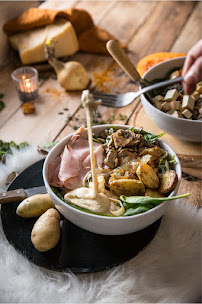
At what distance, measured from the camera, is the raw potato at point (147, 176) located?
0.96 m

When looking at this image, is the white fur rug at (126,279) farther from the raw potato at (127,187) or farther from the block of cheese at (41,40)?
the block of cheese at (41,40)

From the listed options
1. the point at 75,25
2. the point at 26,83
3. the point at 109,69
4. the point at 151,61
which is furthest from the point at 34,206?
the point at 75,25

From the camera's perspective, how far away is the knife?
107 cm

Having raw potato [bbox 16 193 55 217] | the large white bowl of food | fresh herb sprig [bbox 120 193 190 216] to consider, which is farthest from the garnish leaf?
raw potato [bbox 16 193 55 217]

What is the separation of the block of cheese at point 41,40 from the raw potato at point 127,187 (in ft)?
3.58

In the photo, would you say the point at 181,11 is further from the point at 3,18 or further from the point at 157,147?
the point at 157,147

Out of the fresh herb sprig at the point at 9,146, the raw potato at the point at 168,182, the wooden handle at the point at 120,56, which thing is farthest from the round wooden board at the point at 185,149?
the fresh herb sprig at the point at 9,146

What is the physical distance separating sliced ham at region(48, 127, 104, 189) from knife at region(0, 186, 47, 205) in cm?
11

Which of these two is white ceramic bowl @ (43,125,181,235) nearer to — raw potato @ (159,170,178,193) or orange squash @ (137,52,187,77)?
raw potato @ (159,170,178,193)

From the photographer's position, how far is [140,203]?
917 mm

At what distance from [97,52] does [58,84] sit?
342mm

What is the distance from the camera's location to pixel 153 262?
979 mm

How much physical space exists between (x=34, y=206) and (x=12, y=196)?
0.28ft

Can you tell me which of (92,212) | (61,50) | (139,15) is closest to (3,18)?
(61,50)
